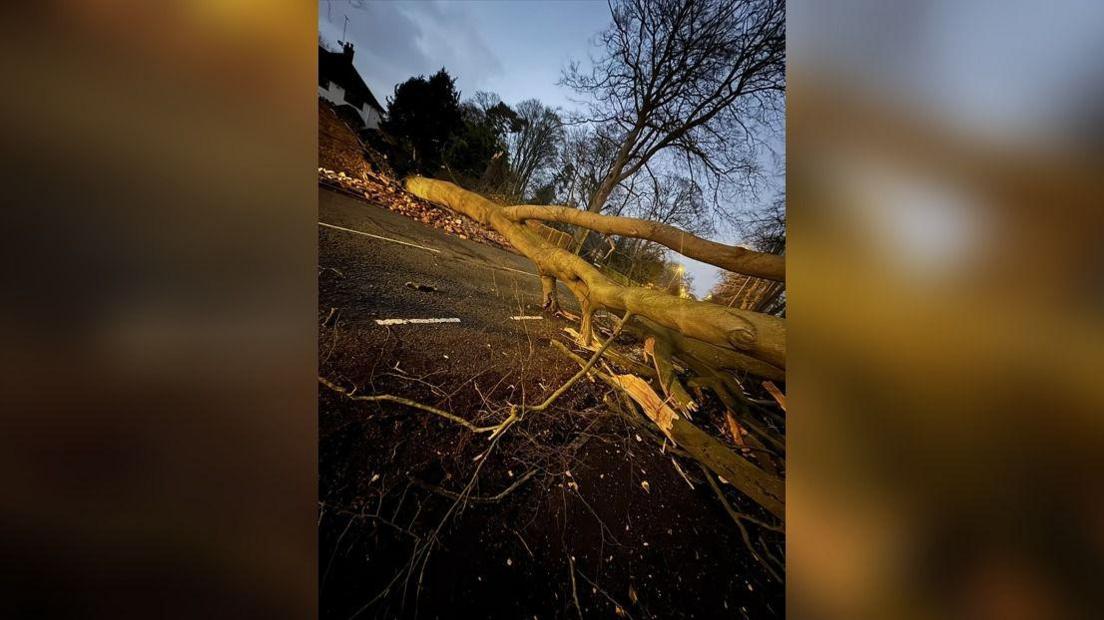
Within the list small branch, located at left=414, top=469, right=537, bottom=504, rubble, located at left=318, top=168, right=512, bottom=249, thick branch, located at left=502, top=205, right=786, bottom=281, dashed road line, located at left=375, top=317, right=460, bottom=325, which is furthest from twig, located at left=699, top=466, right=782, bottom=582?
Result: rubble, located at left=318, top=168, right=512, bottom=249

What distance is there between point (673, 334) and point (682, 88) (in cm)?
98

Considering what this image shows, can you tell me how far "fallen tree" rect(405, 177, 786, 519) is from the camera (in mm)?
1057

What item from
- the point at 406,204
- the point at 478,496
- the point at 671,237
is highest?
the point at 671,237

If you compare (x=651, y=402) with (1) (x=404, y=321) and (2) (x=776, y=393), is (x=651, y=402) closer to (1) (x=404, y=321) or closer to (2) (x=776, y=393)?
(2) (x=776, y=393)
